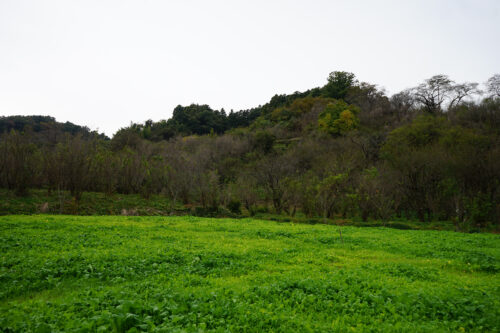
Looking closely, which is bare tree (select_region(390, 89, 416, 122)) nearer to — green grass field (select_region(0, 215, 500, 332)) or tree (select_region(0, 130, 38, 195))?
green grass field (select_region(0, 215, 500, 332))

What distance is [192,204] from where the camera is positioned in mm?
32938

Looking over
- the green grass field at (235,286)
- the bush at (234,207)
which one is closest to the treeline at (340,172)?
the bush at (234,207)

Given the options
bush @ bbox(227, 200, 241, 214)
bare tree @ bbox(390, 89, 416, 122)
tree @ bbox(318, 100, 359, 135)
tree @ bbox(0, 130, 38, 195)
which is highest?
bare tree @ bbox(390, 89, 416, 122)

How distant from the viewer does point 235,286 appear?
7.03 metres

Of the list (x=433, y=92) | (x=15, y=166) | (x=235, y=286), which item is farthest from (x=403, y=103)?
(x=15, y=166)

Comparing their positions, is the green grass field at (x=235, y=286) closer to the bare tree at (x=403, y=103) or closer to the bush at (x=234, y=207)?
the bush at (x=234, y=207)

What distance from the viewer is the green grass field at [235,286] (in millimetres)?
5113

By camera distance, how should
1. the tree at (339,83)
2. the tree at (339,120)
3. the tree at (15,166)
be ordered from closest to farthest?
the tree at (15,166) < the tree at (339,120) < the tree at (339,83)

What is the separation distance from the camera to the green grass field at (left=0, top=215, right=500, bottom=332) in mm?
5113

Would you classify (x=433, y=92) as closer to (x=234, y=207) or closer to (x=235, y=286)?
(x=234, y=207)

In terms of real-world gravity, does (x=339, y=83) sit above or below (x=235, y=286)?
above

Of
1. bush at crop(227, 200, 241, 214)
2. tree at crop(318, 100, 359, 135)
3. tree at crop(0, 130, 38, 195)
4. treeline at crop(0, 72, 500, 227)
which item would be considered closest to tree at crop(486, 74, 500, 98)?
treeline at crop(0, 72, 500, 227)

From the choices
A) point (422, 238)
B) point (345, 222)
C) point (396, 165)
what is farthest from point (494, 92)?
point (422, 238)

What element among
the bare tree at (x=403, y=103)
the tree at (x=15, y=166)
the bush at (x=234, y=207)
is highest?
the bare tree at (x=403, y=103)
